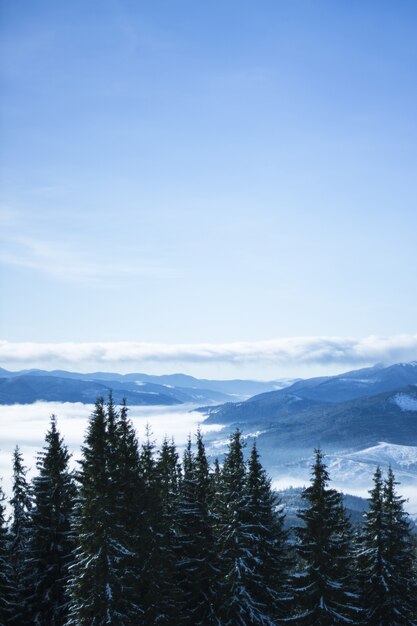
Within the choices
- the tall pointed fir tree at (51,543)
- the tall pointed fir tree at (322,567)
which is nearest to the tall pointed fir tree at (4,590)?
the tall pointed fir tree at (51,543)

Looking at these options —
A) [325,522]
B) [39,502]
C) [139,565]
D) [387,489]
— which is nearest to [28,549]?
[39,502]

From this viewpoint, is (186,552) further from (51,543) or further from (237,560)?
(51,543)

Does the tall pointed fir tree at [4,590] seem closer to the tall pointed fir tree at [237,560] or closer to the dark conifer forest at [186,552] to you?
the dark conifer forest at [186,552]

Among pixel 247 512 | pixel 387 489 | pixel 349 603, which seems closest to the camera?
pixel 349 603

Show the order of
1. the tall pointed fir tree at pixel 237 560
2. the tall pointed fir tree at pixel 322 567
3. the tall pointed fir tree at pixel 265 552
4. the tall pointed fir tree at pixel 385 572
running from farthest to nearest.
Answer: the tall pointed fir tree at pixel 385 572 < the tall pointed fir tree at pixel 265 552 < the tall pointed fir tree at pixel 237 560 < the tall pointed fir tree at pixel 322 567

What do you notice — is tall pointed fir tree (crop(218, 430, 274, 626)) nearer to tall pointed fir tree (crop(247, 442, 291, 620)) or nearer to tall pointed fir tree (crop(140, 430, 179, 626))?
tall pointed fir tree (crop(247, 442, 291, 620))

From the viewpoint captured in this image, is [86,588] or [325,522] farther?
[325,522]

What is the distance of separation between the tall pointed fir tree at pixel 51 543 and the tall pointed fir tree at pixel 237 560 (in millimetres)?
10034

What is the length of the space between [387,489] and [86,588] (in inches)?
865

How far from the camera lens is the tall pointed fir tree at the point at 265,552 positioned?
1542 inches

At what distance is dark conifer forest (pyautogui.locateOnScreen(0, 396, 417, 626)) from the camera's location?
32.3 meters

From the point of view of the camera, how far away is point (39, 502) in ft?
138

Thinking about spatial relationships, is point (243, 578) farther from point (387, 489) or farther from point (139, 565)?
point (387, 489)

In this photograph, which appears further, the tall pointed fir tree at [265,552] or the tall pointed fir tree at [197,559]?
the tall pointed fir tree at [197,559]
